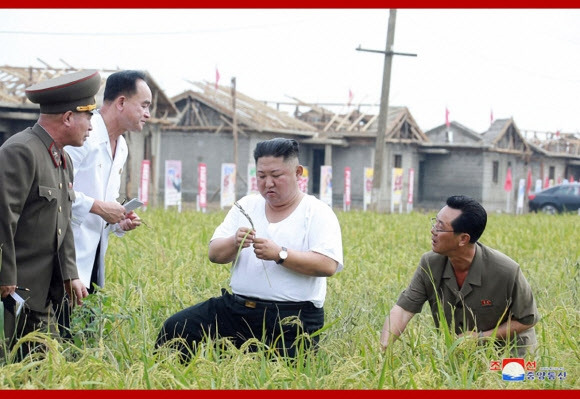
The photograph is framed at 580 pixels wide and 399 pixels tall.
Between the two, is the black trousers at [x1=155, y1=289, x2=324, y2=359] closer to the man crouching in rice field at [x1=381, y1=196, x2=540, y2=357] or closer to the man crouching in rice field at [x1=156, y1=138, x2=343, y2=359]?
the man crouching in rice field at [x1=156, y1=138, x2=343, y2=359]

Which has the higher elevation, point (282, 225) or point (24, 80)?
point (24, 80)

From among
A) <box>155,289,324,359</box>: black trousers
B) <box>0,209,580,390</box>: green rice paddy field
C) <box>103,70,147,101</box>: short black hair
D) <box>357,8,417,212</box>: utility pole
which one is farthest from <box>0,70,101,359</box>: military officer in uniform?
<box>357,8,417,212</box>: utility pole

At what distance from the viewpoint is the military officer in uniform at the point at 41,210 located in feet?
11.7

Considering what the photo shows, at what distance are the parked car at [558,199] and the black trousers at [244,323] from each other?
26630mm

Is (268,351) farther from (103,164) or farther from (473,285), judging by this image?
(103,164)

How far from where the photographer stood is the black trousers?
405cm

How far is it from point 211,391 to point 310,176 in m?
27.2

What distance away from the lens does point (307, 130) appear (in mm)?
28781

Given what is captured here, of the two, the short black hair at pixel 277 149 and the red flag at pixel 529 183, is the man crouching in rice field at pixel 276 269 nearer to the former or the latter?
the short black hair at pixel 277 149

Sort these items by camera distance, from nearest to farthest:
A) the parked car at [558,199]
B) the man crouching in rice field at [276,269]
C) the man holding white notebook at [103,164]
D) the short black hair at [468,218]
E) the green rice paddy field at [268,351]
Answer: the green rice paddy field at [268,351], the man crouching in rice field at [276,269], the short black hair at [468,218], the man holding white notebook at [103,164], the parked car at [558,199]

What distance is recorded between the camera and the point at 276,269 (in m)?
4.07

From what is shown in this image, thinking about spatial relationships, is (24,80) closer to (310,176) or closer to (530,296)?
(310,176)

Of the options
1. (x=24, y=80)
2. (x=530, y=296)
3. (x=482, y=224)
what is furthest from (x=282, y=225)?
(x=24, y=80)

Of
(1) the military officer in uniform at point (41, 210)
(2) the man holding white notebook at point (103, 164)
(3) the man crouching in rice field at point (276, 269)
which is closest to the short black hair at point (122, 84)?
(2) the man holding white notebook at point (103, 164)
